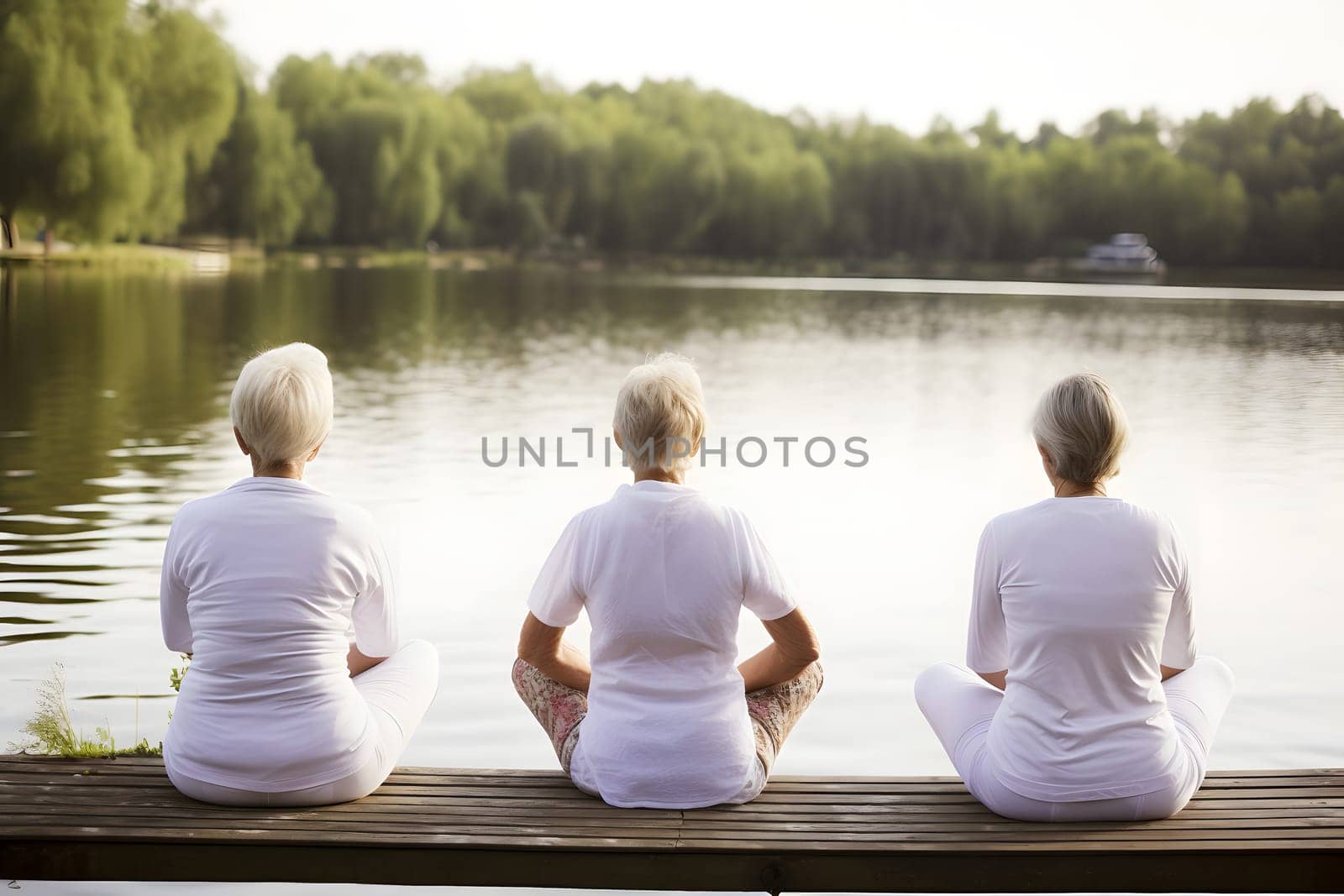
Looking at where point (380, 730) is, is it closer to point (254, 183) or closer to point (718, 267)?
point (254, 183)

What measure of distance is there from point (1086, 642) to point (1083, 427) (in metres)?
0.36

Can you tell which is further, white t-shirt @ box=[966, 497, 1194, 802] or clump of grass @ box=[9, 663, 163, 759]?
clump of grass @ box=[9, 663, 163, 759]

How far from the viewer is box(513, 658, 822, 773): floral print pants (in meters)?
2.47

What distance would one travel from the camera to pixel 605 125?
266 ft

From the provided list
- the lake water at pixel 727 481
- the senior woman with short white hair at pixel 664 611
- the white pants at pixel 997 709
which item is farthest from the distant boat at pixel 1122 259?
the senior woman with short white hair at pixel 664 611

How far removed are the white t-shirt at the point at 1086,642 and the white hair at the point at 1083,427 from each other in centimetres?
6

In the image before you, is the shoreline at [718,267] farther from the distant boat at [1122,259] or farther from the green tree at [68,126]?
the green tree at [68,126]

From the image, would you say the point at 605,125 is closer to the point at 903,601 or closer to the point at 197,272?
the point at 197,272

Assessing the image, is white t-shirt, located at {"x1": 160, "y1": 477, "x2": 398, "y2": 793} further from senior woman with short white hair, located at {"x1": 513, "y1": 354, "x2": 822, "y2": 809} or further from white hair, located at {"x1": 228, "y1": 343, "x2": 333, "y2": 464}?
senior woman with short white hair, located at {"x1": 513, "y1": 354, "x2": 822, "y2": 809}

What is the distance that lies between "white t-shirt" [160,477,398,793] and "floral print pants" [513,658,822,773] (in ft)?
1.18

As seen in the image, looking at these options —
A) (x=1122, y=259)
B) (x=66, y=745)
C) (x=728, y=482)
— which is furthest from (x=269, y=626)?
(x=1122, y=259)

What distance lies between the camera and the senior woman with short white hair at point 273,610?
7.20 ft

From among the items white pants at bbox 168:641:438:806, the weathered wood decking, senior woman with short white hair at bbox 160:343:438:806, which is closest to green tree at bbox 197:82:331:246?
white pants at bbox 168:641:438:806

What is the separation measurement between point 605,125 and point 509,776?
81.2 m
